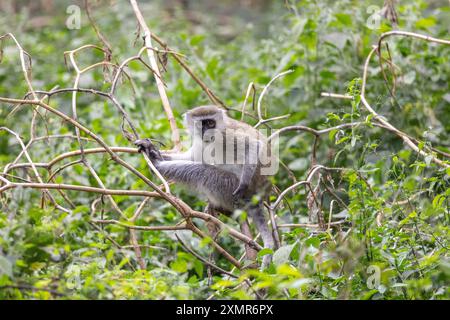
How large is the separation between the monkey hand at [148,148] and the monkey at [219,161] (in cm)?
1

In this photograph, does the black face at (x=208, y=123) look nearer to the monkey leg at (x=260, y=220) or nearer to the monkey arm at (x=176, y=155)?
the monkey arm at (x=176, y=155)

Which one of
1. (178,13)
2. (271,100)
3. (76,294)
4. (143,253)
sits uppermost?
(178,13)

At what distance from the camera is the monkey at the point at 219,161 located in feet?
20.7

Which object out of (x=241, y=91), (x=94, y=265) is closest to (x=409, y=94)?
(x=241, y=91)

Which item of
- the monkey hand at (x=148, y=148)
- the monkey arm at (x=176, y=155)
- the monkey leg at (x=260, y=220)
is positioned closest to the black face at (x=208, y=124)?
the monkey arm at (x=176, y=155)

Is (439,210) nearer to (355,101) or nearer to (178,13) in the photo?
(355,101)

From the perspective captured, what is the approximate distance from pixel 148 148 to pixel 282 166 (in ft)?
6.72

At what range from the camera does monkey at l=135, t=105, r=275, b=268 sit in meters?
6.32

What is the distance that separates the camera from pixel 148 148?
6.09 m

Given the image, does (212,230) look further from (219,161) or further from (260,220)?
(219,161)

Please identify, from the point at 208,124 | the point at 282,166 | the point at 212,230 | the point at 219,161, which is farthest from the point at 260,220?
the point at 282,166

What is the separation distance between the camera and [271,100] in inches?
348
